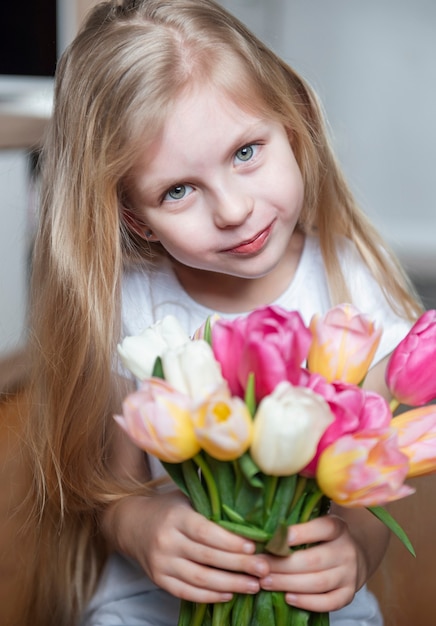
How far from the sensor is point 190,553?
2.95ft

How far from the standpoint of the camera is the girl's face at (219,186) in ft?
3.39

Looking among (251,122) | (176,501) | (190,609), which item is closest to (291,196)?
(251,122)

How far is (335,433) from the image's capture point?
709 millimetres

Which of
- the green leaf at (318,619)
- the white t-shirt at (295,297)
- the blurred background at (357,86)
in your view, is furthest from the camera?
the blurred background at (357,86)

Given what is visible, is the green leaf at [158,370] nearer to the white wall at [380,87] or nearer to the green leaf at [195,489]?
the green leaf at [195,489]

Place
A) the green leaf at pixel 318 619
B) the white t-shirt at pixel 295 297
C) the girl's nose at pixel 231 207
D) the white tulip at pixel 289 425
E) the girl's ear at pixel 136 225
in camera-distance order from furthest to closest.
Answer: the white t-shirt at pixel 295 297, the girl's ear at pixel 136 225, the girl's nose at pixel 231 207, the green leaf at pixel 318 619, the white tulip at pixel 289 425

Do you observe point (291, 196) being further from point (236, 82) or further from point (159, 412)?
point (159, 412)

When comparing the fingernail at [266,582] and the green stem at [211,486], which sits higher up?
the green stem at [211,486]

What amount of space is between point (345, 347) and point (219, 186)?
1.08 ft

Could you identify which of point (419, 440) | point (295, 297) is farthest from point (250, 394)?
point (295, 297)

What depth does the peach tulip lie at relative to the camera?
671 mm

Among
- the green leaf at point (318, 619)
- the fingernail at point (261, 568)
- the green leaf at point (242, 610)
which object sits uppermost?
the fingernail at point (261, 568)

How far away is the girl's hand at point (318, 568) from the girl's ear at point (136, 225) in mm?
455

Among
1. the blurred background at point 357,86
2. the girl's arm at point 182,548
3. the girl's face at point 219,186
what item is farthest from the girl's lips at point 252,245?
the blurred background at point 357,86
